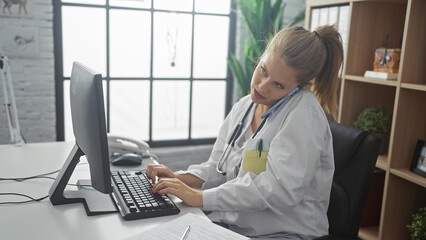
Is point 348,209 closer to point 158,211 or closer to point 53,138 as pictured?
point 158,211

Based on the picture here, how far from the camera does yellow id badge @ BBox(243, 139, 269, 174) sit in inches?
53.5

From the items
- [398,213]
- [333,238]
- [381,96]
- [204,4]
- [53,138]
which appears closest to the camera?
[333,238]

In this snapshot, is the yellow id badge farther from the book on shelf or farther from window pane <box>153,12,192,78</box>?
window pane <box>153,12,192,78</box>

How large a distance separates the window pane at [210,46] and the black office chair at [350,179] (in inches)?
83.5

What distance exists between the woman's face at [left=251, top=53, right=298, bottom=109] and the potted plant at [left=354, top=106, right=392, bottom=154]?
3.51 feet

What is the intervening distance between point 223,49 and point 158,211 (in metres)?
2.53

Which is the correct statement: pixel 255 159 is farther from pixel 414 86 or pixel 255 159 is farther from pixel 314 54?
pixel 414 86

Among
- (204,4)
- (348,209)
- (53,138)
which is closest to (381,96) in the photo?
(348,209)

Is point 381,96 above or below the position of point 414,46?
below

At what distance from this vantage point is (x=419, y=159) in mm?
2041

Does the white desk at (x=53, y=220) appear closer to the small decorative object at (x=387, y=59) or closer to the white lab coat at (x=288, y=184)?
the white lab coat at (x=288, y=184)

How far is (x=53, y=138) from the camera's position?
306 centimetres

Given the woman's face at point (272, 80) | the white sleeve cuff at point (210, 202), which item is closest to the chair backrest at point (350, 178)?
the woman's face at point (272, 80)

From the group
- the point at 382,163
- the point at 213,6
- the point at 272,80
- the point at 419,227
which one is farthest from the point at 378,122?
the point at 213,6
